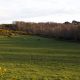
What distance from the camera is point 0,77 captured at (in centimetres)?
1856

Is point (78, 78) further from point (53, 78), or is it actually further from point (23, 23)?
point (23, 23)

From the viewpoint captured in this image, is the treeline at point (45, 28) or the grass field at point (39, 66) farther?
the treeline at point (45, 28)

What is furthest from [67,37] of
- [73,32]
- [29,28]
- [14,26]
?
[14,26]

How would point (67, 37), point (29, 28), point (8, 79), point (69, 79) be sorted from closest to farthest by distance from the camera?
point (8, 79), point (69, 79), point (67, 37), point (29, 28)

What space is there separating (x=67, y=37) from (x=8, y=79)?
8166cm

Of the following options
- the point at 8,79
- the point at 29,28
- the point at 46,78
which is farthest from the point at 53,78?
the point at 29,28

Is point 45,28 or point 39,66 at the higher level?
point 39,66

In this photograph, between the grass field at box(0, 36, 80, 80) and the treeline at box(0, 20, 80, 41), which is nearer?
the grass field at box(0, 36, 80, 80)

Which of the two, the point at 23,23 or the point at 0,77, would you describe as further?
the point at 23,23

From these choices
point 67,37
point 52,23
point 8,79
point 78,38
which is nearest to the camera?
point 8,79

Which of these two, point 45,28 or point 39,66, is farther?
point 45,28

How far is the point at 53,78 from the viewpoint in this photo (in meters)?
19.4

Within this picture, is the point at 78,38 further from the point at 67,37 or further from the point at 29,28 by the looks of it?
the point at 29,28

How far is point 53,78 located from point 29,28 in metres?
153
